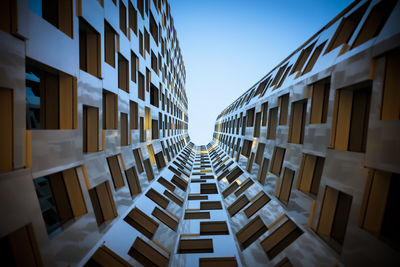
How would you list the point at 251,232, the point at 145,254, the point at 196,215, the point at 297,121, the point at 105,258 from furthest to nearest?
the point at 196,215, the point at 251,232, the point at 297,121, the point at 145,254, the point at 105,258

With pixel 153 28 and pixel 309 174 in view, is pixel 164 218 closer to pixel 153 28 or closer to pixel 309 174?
pixel 309 174

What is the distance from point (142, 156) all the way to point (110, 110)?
200 inches

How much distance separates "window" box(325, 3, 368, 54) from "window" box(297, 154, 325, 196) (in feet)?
16.7

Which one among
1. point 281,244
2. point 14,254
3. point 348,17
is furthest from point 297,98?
point 14,254

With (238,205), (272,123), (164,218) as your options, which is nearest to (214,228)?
(238,205)

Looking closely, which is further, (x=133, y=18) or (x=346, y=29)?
(x=133, y=18)

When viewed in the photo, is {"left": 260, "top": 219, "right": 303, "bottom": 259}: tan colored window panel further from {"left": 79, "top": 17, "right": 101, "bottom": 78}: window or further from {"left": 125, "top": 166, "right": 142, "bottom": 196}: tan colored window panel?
{"left": 79, "top": 17, "right": 101, "bottom": 78}: window

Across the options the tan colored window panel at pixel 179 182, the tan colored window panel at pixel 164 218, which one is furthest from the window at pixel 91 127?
the tan colored window panel at pixel 179 182

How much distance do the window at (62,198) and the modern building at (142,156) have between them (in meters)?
0.04

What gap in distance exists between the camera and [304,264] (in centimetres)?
677

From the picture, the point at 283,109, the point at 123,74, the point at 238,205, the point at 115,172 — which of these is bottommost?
the point at 238,205

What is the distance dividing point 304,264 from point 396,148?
5311 mm

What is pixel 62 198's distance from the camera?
20.7 feet

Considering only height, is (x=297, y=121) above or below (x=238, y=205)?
above
